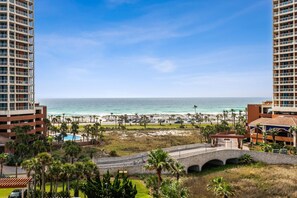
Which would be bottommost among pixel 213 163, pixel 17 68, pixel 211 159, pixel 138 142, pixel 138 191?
pixel 138 191

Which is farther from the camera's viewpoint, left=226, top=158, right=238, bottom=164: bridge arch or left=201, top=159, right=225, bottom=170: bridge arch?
left=226, top=158, right=238, bottom=164: bridge arch

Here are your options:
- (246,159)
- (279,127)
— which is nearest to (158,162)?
(246,159)

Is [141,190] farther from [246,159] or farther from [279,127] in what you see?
[279,127]

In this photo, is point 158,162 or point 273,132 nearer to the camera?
point 158,162

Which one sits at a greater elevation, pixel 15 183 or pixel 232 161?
pixel 15 183

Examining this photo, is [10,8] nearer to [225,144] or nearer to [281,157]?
[225,144]

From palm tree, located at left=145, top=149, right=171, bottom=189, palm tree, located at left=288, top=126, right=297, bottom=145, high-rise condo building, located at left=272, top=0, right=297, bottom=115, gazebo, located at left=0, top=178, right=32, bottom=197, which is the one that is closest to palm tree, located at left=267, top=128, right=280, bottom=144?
palm tree, located at left=288, top=126, right=297, bottom=145

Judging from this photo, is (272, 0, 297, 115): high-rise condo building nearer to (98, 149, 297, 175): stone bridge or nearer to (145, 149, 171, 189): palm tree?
(98, 149, 297, 175): stone bridge

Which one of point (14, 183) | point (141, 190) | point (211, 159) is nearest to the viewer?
point (14, 183)
